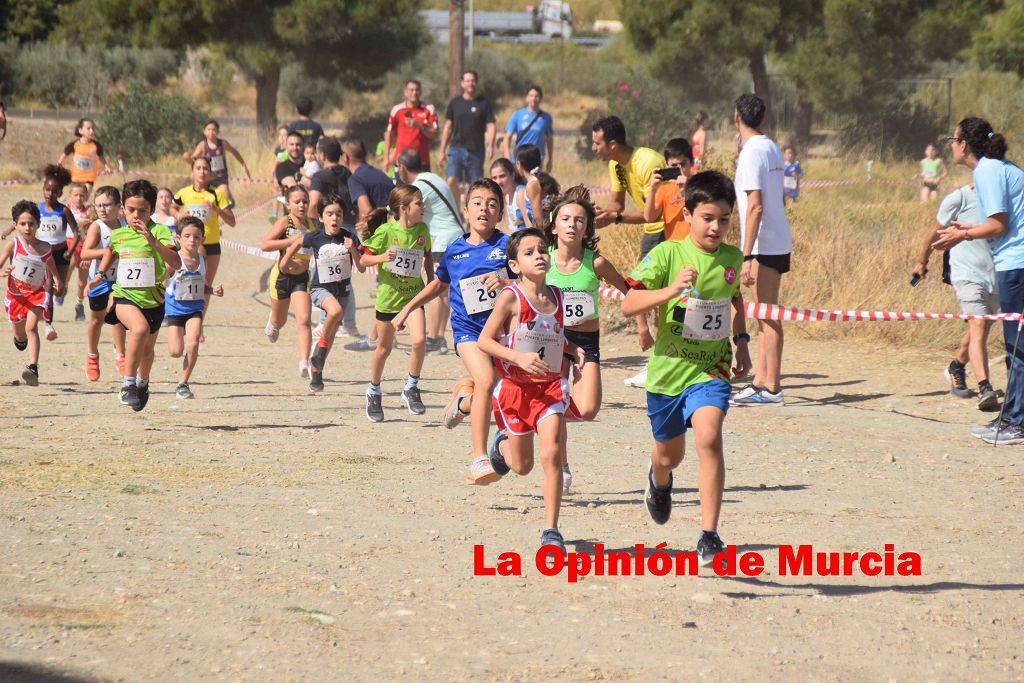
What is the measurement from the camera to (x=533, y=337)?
6.62 m

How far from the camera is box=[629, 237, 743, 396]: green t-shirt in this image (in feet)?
20.4

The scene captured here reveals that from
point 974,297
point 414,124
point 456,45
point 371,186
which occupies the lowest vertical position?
point 974,297

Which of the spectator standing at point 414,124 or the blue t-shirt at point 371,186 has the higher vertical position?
the spectator standing at point 414,124

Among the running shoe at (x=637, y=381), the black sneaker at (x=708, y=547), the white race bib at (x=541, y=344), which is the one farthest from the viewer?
the running shoe at (x=637, y=381)

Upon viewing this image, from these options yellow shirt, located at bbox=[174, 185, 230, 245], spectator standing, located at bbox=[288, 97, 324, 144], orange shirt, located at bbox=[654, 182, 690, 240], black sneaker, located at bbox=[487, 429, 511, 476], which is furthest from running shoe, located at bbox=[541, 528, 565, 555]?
spectator standing, located at bbox=[288, 97, 324, 144]

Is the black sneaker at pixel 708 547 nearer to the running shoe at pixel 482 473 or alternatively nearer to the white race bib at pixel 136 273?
the running shoe at pixel 482 473

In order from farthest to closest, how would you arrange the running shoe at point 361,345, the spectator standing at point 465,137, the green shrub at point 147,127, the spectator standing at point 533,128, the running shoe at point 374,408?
1. the green shrub at point 147,127
2. the spectator standing at point 465,137
3. the spectator standing at point 533,128
4. the running shoe at point 361,345
5. the running shoe at point 374,408

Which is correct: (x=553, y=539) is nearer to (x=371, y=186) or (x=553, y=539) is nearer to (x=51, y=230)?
(x=371, y=186)

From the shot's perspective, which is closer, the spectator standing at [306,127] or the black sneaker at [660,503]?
the black sneaker at [660,503]

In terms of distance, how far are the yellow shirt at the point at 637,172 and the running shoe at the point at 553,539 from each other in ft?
16.4

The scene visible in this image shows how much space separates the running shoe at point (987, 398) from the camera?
34.8 feet

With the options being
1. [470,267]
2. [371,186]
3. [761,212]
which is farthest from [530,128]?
[470,267]

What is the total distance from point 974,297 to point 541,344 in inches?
209

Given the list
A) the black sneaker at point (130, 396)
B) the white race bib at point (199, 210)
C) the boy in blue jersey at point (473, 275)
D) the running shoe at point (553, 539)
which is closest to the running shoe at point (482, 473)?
the running shoe at point (553, 539)
